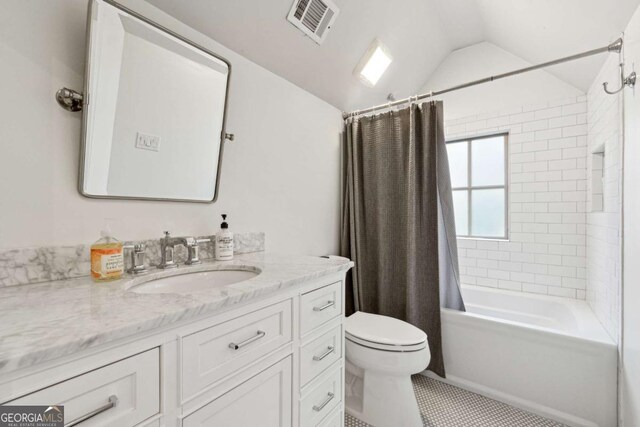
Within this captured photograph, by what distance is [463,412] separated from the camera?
5.34ft

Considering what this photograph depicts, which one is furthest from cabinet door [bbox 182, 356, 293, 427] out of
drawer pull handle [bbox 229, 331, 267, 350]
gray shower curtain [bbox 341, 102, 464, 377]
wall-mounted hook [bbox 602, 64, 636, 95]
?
wall-mounted hook [bbox 602, 64, 636, 95]

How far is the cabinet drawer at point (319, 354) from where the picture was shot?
1011 mm

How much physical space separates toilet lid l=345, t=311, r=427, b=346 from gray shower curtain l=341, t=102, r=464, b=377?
32 cm

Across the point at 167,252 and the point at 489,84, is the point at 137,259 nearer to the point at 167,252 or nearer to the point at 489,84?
the point at 167,252

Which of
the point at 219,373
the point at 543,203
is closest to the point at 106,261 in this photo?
the point at 219,373

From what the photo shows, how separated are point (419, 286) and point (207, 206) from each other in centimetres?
150

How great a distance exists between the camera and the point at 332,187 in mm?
2244

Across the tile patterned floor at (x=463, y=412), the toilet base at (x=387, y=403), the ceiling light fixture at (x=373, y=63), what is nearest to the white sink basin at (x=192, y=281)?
the toilet base at (x=387, y=403)

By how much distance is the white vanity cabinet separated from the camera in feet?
1.61

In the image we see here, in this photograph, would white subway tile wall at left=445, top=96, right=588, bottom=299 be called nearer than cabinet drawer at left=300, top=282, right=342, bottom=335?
No

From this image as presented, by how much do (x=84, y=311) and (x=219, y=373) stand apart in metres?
0.35

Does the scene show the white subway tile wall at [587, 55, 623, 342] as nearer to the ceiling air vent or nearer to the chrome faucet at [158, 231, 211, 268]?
the ceiling air vent

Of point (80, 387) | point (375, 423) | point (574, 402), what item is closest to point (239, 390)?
point (80, 387)

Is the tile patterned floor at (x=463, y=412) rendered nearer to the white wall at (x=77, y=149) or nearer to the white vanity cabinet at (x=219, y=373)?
the white vanity cabinet at (x=219, y=373)
